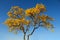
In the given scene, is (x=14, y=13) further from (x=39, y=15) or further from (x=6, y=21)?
(x=39, y=15)

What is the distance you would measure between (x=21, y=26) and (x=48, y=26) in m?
5.21

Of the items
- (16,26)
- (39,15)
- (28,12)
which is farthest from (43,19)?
(16,26)

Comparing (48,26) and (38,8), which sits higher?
(38,8)

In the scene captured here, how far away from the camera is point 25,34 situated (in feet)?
107

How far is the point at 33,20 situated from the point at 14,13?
384cm

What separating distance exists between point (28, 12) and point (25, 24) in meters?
2.22

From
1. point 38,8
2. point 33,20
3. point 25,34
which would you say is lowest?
point 25,34

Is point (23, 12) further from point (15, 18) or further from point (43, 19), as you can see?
point (43, 19)

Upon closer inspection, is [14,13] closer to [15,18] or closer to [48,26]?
[15,18]

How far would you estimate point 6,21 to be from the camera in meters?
33.0

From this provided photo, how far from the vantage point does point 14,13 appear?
33.6 metres

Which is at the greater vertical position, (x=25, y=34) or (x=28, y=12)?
(x=28, y=12)

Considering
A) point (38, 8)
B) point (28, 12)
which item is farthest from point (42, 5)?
point (28, 12)

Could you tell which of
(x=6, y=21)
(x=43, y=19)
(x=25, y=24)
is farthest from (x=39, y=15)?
(x=6, y=21)
